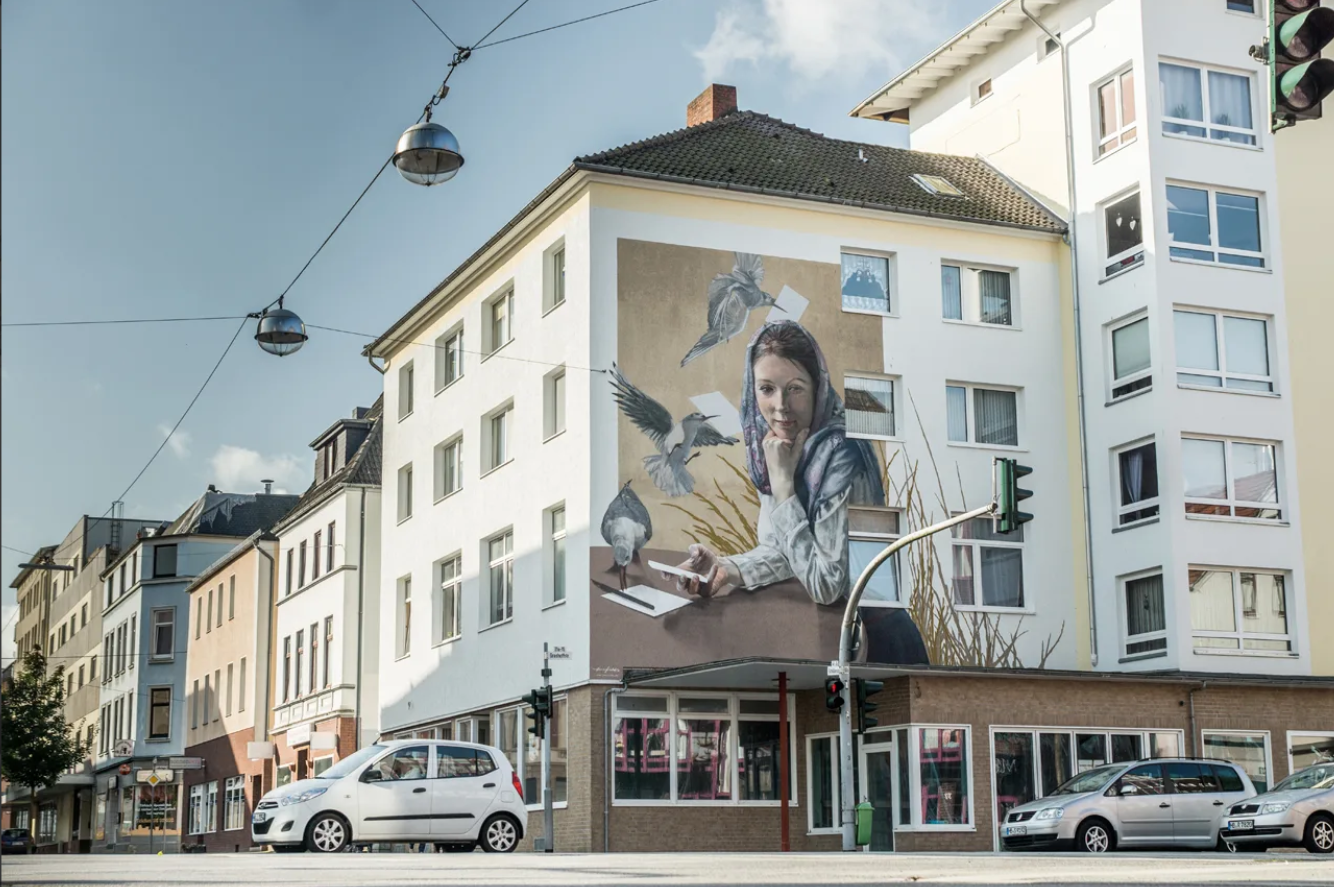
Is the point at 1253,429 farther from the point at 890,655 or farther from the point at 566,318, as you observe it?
the point at 566,318

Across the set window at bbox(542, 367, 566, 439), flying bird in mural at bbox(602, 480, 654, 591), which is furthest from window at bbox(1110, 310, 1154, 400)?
window at bbox(542, 367, 566, 439)

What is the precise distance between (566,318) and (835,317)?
5494 mm

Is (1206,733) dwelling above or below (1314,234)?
below

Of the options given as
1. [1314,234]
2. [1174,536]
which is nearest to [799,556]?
[1174,536]

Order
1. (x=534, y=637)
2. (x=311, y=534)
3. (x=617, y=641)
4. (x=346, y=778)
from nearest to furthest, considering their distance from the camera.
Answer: (x=346, y=778), (x=617, y=641), (x=534, y=637), (x=311, y=534)

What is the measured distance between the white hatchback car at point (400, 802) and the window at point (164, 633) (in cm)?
4744

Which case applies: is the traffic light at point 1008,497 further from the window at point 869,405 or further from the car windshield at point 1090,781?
the window at point 869,405

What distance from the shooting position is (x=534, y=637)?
35.1 m

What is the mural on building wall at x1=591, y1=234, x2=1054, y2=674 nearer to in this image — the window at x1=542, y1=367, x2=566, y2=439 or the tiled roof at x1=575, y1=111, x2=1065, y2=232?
the tiled roof at x1=575, y1=111, x2=1065, y2=232

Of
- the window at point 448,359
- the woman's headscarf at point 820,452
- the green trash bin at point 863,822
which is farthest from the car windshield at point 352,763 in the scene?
the window at point 448,359

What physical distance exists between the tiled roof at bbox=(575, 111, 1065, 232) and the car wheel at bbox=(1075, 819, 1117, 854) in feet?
49.0

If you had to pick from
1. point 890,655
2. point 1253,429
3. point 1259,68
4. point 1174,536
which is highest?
point 1259,68

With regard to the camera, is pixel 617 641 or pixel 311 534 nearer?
pixel 617 641

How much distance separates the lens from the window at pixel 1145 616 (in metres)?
35.1
